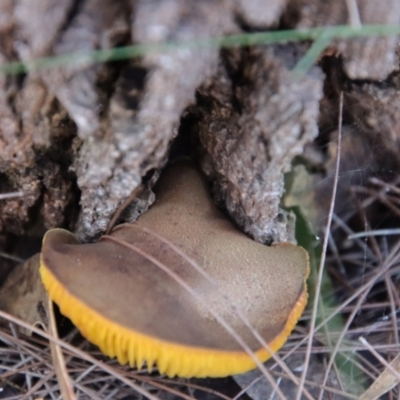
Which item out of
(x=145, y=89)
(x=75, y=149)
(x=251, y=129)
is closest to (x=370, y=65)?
(x=251, y=129)

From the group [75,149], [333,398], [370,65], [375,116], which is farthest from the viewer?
[375,116]

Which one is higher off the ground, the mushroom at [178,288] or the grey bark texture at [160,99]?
the grey bark texture at [160,99]

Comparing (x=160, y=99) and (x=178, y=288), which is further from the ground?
(x=160, y=99)

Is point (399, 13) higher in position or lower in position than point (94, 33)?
higher

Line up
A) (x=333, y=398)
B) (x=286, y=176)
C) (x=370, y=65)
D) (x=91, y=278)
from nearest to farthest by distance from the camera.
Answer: (x=91, y=278) < (x=370, y=65) < (x=333, y=398) < (x=286, y=176)

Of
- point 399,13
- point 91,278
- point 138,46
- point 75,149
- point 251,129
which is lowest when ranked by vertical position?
point 91,278

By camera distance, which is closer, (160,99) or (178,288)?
(160,99)

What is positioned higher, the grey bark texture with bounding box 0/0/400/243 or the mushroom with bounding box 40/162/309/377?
the grey bark texture with bounding box 0/0/400/243

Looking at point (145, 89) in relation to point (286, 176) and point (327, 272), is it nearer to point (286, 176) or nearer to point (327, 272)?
point (286, 176)
